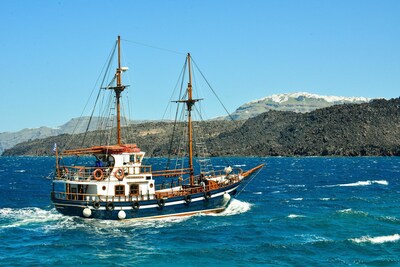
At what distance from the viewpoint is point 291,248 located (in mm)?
40156

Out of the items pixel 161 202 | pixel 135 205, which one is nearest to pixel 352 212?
pixel 161 202

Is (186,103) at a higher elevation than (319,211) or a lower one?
higher

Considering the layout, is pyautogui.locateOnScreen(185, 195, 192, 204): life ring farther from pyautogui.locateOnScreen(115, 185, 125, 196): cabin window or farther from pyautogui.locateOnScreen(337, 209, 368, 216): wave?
pyautogui.locateOnScreen(337, 209, 368, 216): wave

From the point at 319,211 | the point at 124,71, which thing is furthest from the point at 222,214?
the point at 124,71

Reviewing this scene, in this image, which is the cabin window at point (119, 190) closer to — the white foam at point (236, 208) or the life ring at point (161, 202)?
the life ring at point (161, 202)

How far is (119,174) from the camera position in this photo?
171ft

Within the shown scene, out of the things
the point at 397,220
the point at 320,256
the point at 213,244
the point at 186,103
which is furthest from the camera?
the point at 186,103

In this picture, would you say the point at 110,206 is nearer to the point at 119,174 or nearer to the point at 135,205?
the point at 135,205

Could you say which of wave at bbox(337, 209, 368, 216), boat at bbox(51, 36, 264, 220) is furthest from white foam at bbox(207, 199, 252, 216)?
wave at bbox(337, 209, 368, 216)

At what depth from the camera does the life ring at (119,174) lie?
51.9 m

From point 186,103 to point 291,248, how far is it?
2543cm

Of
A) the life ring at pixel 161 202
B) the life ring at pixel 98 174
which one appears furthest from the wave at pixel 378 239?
the life ring at pixel 98 174

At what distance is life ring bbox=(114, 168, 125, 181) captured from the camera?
5187cm

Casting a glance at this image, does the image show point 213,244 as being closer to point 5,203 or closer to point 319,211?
point 319,211
